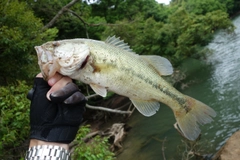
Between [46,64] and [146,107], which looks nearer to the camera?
[46,64]

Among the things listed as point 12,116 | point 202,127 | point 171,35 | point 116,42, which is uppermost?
point 171,35

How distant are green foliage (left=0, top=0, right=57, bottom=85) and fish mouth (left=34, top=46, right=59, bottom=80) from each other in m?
6.02

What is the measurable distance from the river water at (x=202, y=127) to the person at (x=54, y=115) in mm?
6957

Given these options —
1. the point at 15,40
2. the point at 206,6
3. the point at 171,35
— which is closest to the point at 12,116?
the point at 15,40

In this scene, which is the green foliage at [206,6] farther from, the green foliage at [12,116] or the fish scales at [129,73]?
the fish scales at [129,73]

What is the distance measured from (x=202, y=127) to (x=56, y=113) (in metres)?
10.0

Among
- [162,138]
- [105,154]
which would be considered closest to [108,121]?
[162,138]

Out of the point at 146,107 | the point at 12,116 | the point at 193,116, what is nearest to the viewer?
the point at 146,107

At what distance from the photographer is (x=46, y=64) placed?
230 cm

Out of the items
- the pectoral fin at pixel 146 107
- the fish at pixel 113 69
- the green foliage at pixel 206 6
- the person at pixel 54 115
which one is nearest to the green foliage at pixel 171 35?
the fish at pixel 113 69

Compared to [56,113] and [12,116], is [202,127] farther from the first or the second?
[56,113]

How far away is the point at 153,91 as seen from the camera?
2.84m

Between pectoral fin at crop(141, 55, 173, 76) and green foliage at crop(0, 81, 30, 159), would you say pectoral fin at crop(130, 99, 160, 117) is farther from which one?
green foliage at crop(0, 81, 30, 159)

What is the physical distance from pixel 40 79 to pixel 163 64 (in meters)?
1.38
